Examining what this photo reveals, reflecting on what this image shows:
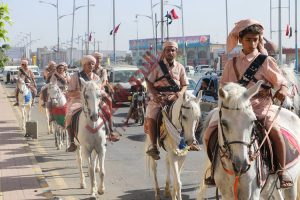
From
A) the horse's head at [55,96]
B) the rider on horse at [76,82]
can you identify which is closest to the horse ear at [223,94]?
the rider on horse at [76,82]

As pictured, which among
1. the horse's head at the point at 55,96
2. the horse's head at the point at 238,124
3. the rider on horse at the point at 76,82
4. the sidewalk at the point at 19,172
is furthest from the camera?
the horse's head at the point at 55,96

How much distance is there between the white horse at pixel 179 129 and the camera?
24.7 feet

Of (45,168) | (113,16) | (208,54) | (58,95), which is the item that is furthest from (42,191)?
(208,54)

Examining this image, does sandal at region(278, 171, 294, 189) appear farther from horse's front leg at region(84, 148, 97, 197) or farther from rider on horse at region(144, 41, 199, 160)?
horse's front leg at region(84, 148, 97, 197)

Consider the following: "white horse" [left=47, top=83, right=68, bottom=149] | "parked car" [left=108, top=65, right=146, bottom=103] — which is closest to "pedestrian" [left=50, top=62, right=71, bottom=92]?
"white horse" [left=47, top=83, right=68, bottom=149]

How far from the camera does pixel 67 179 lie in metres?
9.97

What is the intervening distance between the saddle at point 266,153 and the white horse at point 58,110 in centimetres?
827

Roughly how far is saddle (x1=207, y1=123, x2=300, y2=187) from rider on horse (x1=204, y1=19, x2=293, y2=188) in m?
0.09

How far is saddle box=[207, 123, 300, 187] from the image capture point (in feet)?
16.6

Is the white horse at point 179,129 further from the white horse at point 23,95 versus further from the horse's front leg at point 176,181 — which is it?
the white horse at point 23,95

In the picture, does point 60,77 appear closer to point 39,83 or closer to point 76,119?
point 76,119

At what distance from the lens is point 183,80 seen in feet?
28.0

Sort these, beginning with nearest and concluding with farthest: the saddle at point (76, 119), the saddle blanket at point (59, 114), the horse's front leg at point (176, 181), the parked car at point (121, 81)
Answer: the horse's front leg at point (176, 181), the saddle at point (76, 119), the saddle blanket at point (59, 114), the parked car at point (121, 81)

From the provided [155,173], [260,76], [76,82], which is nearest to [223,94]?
[260,76]
